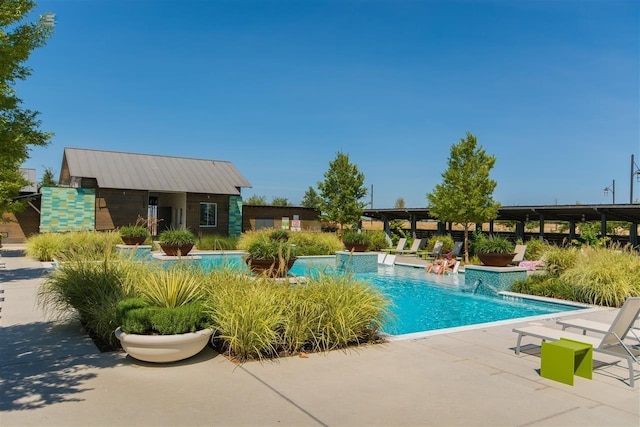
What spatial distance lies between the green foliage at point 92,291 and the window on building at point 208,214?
19569 mm

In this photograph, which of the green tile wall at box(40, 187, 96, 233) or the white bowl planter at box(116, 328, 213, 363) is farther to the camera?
the green tile wall at box(40, 187, 96, 233)

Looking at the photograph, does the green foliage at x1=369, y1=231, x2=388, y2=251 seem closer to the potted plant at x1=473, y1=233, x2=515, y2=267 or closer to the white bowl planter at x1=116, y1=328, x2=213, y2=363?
the potted plant at x1=473, y1=233, x2=515, y2=267

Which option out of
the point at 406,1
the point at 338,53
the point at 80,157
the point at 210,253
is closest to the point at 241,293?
the point at 406,1

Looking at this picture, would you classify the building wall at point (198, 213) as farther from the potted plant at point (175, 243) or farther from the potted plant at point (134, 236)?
the potted plant at point (175, 243)

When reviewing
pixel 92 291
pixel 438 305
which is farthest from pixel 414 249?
pixel 92 291

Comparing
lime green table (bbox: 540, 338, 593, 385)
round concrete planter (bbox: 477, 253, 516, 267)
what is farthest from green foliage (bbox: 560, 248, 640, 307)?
lime green table (bbox: 540, 338, 593, 385)

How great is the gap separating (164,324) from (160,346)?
0.79 ft

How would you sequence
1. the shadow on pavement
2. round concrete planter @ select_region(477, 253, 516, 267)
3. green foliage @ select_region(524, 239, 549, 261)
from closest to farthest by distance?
1. the shadow on pavement
2. round concrete planter @ select_region(477, 253, 516, 267)
3. green foliage @ select_region(524, 239, 549, 261)

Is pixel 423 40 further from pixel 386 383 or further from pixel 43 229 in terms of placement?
pixel 43 229

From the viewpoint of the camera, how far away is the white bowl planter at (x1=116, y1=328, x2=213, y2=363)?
15.1ft

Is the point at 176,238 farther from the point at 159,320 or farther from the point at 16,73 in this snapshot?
the point at 159,320

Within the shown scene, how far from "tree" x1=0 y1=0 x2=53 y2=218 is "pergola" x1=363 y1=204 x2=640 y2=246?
18617 mm

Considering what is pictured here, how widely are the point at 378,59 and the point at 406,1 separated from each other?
3.63 metres

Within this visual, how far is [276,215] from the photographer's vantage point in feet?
99.5
